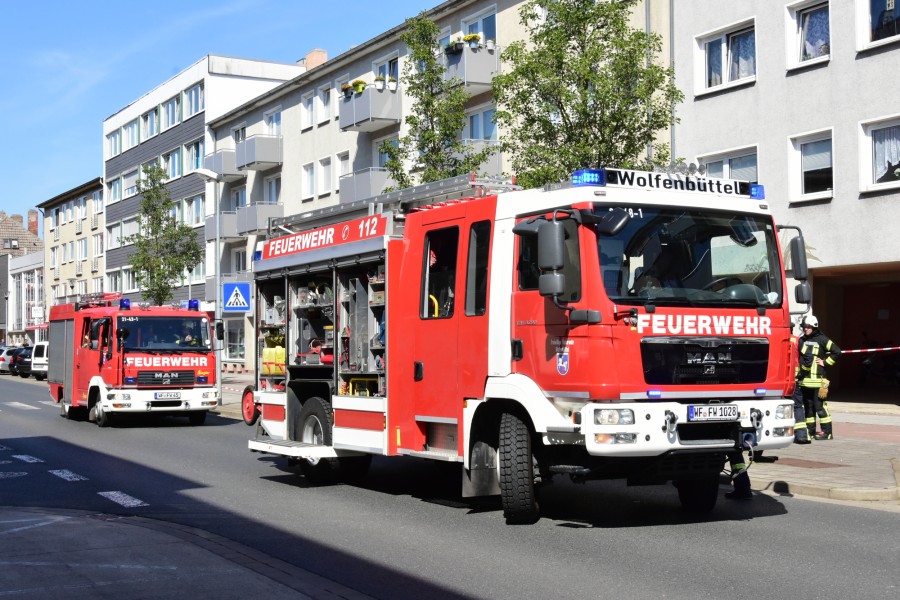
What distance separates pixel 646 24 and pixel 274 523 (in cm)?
2060

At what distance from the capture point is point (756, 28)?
25.3 metres

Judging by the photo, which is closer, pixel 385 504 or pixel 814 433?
pixel 385 504

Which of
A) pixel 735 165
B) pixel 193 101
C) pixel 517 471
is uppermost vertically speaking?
pixel 193 101

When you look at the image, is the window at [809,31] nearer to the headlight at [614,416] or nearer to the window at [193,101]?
the headlight at [614,416]

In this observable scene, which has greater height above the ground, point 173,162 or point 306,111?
point 173,162

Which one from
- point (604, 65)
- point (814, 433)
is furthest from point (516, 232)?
point (604, 65)

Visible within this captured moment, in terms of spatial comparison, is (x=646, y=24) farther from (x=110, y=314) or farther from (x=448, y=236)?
(x=448, y=236)

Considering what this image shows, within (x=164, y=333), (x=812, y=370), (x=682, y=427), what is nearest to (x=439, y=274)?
(x=682, y=427)

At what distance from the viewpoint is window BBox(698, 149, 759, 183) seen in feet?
83.5

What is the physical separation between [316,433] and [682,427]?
4931mm

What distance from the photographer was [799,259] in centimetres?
998

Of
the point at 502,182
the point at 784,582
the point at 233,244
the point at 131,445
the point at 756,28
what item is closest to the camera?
the point at 784,582

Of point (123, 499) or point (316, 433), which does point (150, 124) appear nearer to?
point (316, 433)

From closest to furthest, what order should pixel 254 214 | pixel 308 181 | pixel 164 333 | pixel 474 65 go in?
1. pixel 164 333
2. pixel 474 65
3. pixel 308 181
4. pixel 254 214
